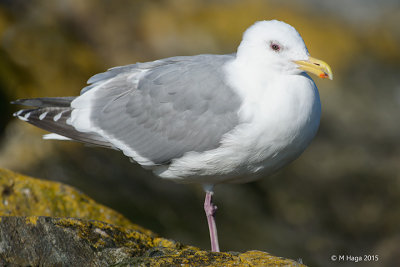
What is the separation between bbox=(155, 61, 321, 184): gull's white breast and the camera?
4.23m

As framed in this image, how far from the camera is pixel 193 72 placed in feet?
15.5

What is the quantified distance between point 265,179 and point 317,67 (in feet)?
14.4

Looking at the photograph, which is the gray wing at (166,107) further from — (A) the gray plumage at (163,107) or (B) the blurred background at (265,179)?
(B) the blurred background at (265,179)

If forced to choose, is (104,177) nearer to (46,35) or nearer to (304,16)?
(46,35)

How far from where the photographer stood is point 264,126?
421cm

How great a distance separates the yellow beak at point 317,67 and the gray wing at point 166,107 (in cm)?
56

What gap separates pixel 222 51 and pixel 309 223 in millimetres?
3345

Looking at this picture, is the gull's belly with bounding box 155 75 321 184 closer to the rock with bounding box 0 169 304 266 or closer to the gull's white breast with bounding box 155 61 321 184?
the gull's white breast with bounding box 155 61 321 184

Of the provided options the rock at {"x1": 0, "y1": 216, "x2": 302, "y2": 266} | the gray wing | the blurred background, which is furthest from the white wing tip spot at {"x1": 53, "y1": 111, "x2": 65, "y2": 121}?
the rock at {"x1": 0, "y1": 216, "x2": 302, "y2": 266}

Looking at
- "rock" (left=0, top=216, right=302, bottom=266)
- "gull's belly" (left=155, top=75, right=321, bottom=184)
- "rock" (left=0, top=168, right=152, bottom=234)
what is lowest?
"rock" (left=0, top=216, right=302, bottom=266)

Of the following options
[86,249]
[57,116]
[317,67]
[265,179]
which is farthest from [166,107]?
[265,179]

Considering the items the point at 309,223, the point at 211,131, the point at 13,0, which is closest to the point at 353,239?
the point at 309,223

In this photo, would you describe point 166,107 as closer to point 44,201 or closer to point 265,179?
point 44,201

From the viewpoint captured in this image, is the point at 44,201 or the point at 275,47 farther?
the point at 44,201
